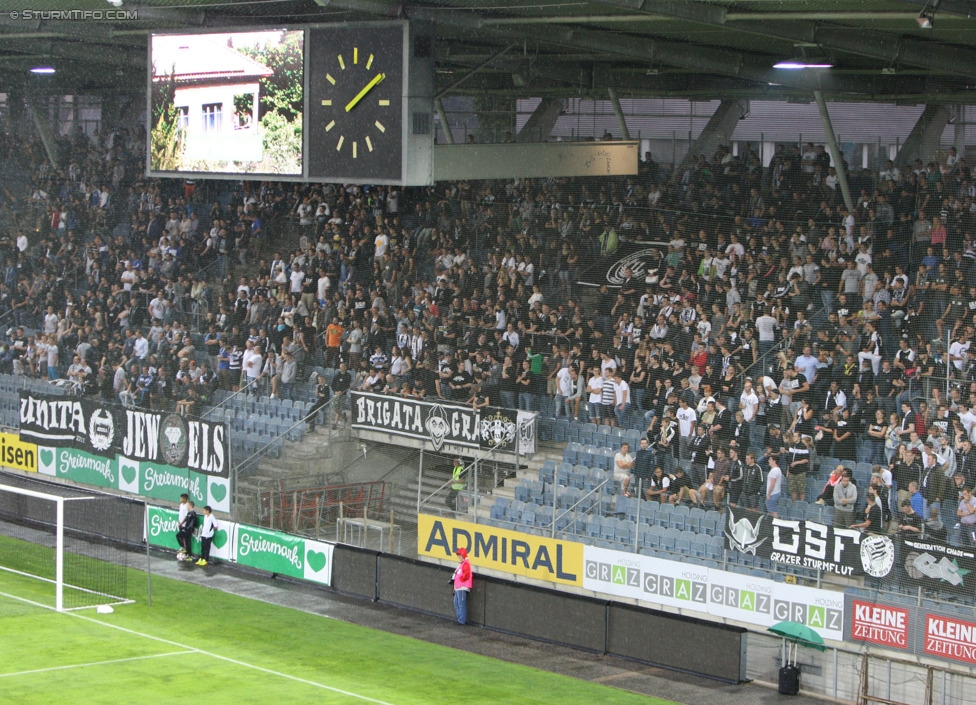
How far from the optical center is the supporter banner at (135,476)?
21.9 m

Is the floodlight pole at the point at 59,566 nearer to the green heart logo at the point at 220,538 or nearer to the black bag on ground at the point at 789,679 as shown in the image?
the green heart logo at the point at 220,538

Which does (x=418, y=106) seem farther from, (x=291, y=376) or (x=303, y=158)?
(x=291, y=376)

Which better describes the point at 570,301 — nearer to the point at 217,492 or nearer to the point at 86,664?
the point at 217,492

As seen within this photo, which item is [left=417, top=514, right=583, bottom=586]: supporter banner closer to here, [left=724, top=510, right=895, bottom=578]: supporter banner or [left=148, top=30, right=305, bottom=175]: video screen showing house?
[left=724, top=510, right=895, bottom=578]: supporter banner

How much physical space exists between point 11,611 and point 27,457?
735 cm

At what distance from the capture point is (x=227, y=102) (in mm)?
17297

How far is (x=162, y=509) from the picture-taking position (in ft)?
71.3

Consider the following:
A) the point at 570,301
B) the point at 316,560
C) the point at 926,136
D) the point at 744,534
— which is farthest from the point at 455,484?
the point at 926,136

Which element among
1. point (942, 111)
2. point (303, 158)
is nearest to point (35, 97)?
point (303, 158)

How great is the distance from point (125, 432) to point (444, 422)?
599 cm

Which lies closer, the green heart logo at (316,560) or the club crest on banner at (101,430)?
the green heart logo at (316,560)

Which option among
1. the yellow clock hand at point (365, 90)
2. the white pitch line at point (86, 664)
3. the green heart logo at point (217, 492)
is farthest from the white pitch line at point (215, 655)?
the yellow clock hand at point (365, 90)

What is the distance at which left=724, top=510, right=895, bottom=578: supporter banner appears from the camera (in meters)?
15.2

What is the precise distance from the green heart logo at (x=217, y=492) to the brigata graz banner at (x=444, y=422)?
7.60 ft
